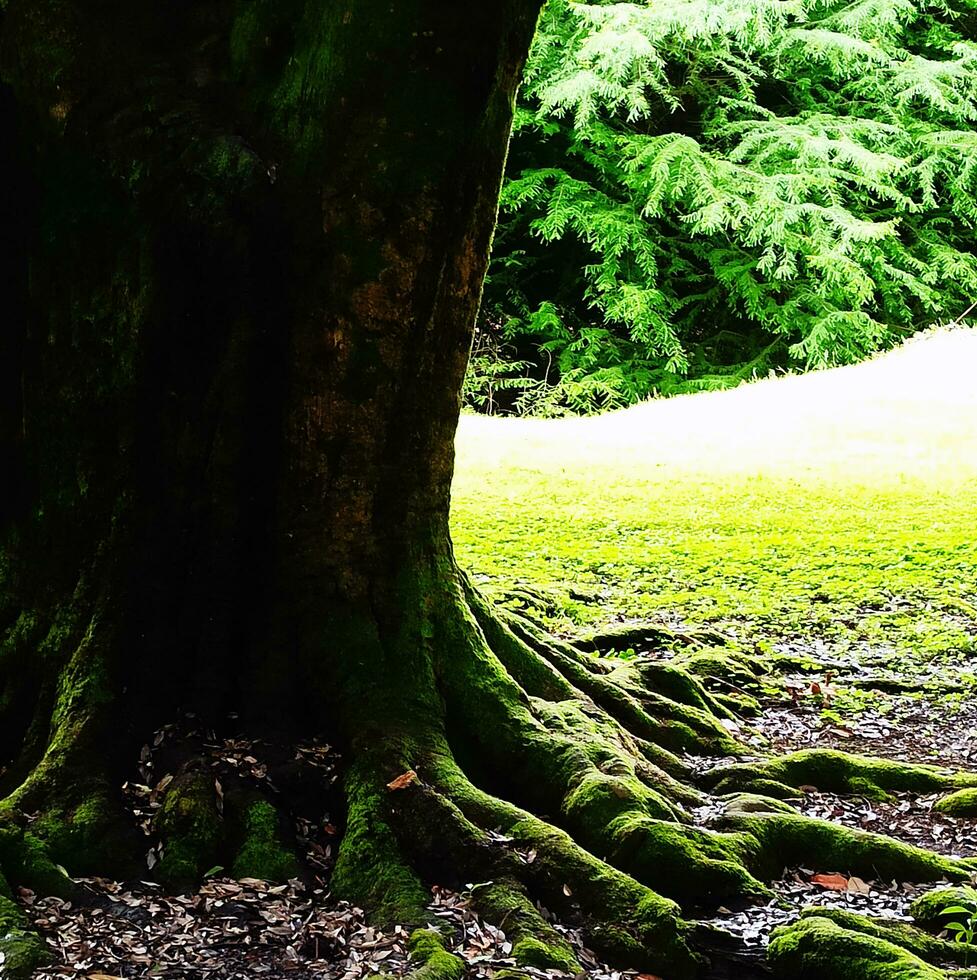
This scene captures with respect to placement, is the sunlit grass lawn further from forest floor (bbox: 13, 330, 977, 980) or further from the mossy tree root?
the mossy tree root

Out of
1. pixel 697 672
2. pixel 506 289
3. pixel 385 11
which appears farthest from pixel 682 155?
pixel 385 11

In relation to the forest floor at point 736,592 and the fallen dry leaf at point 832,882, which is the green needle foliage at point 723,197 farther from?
the fallen dry leaf at point 832,882

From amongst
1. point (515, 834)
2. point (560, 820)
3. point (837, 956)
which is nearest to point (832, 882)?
point (837, 956)

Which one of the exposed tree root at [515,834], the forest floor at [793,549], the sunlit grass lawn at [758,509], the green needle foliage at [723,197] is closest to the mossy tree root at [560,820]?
the exposed tree root at [515,834]

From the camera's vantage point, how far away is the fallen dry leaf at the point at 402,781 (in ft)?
12.8

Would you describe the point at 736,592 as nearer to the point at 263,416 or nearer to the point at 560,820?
the point at 560,820

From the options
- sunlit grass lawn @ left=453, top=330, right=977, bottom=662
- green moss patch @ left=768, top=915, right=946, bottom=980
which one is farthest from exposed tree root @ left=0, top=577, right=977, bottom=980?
sunlit grass lawn @ left=453, top=330, right=977, bottom=662

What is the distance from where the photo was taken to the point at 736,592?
9148mm

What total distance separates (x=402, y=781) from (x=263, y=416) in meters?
1.37

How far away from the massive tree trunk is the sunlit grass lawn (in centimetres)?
386

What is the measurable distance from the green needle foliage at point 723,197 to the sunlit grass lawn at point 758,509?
5692mm

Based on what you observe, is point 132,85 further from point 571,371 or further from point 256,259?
point 571,371

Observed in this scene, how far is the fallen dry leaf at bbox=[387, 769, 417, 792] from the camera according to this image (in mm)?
3914

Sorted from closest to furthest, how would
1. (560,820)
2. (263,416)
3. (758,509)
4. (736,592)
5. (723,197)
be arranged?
(560,820) < (263,416) < (736,592) < (758,509) < (723,197)
